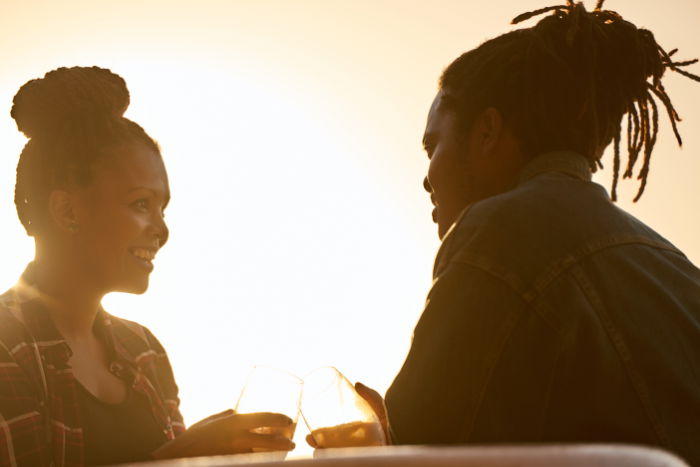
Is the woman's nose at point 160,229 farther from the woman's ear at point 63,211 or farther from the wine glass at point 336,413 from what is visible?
the wine glass at point 336,413

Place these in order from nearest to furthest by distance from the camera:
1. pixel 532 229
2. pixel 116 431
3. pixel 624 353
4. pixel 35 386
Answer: pixel 624 353
pixel 532 229
pixel 35 386
pixel 116 431

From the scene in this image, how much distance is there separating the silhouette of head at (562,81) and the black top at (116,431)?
5.12 ft

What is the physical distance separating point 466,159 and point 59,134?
5.07ft

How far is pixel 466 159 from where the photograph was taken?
266 centimetres

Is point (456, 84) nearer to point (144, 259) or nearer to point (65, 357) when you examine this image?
point (144, 259)

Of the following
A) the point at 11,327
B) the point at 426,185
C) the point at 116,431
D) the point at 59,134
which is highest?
the point at 59,134

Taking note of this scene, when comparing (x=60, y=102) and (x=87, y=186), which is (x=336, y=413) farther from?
(x=60, y=102)

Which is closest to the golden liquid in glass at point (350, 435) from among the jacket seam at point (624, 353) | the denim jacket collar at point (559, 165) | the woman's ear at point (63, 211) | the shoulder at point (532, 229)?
the shoulder at point (532, 229)

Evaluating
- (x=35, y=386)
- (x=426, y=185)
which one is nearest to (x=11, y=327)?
(x=35, y=386)

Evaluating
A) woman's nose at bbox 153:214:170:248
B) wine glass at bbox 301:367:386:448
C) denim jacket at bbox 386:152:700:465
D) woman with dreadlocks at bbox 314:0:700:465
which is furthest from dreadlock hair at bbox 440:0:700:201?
woman's nose at bbox 153:214:170:248

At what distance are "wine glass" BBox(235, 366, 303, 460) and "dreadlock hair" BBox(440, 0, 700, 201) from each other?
3.66 ft

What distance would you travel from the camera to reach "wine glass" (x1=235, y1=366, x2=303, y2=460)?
2.00m

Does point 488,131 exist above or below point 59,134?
below

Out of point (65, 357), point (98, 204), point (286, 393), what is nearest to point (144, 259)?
point (98, 204)
